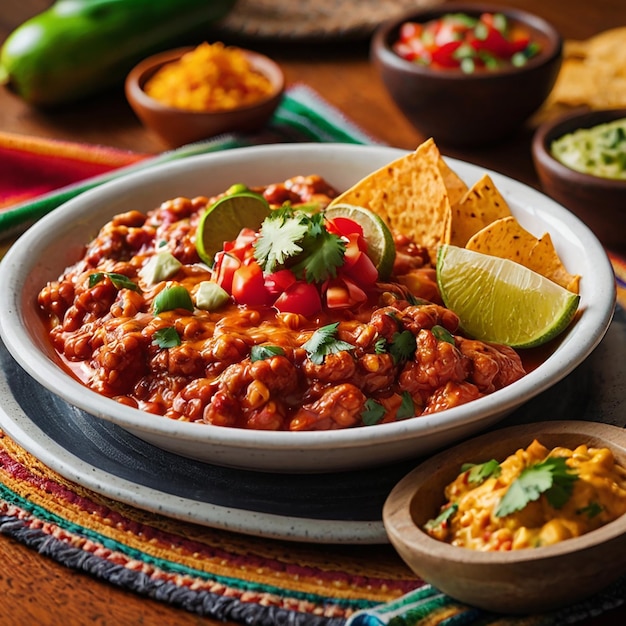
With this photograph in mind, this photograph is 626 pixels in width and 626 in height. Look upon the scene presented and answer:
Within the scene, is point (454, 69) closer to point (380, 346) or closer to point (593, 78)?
point (593, 78)

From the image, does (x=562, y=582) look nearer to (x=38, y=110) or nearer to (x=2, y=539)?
(x=2, y=539)

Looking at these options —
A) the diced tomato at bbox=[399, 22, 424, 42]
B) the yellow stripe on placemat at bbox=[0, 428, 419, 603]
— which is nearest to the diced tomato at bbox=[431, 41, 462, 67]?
the diced tomato at bbox=[399, 22, 424, 42]

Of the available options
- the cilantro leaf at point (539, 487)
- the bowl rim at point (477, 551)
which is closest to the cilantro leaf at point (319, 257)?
the bowl rim at point (477, 551)

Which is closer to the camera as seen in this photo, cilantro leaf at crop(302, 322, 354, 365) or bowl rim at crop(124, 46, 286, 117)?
cilantro leaf at crop(302, 322, 354, 365)

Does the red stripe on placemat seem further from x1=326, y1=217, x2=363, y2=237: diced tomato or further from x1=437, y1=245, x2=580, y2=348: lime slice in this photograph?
x1=437, y1=245, x2=580, y2=348: lime slice

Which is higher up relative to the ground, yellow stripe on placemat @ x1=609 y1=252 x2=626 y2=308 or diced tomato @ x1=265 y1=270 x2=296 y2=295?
diced tomato @ x1=265 y1=270 x2=296 y2=295

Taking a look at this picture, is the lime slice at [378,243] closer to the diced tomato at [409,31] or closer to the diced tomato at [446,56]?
the diced tomato at [446,56]

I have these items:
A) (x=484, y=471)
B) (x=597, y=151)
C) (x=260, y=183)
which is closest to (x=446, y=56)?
(x=597, y=151)
